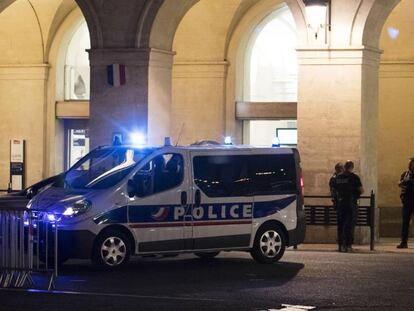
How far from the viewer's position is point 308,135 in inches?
964

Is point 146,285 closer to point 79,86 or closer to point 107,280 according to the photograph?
point 107,280

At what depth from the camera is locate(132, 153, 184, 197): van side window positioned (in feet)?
61.1

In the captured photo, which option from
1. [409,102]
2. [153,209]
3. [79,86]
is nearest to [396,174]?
[409,102]

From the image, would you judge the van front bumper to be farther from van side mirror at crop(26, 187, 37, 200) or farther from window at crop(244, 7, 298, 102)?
window at crop(244, 7, 298, 102)

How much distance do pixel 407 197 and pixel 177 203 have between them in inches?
254

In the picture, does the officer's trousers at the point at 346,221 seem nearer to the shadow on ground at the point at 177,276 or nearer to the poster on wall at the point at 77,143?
the shadow on ground at the point at 177,276

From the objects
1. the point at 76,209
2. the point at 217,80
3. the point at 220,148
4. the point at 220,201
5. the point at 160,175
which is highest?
the point at 217,80

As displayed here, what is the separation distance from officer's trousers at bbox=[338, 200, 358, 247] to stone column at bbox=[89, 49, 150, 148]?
4.69 m

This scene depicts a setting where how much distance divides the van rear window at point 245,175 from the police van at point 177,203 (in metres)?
0.02

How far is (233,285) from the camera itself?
1636cm

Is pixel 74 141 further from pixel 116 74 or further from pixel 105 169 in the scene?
pixel 105 169

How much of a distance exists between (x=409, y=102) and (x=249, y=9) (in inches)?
177

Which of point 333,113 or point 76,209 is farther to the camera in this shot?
point 333,113

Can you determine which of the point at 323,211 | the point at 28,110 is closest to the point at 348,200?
the point at 323,211
